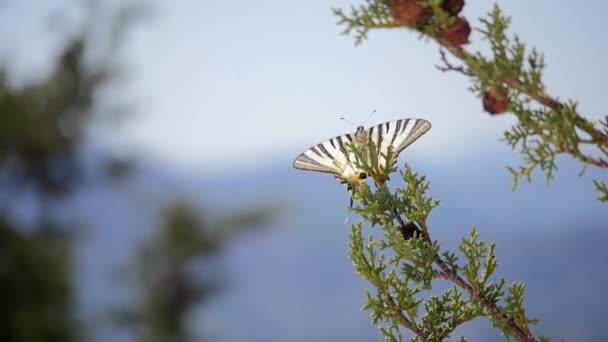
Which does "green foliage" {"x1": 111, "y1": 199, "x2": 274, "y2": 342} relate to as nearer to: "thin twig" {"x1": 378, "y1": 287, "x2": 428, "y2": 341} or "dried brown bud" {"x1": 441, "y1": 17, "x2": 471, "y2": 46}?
"thin twig" {"x1": 378, "y1": 287, "x2": 428, "y2": 341}

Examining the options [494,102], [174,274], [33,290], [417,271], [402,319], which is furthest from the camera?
[174,274]

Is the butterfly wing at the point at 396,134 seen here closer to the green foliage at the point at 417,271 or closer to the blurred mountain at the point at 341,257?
the green foliage at the point at 417,271

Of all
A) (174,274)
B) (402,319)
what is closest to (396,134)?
(402,319)

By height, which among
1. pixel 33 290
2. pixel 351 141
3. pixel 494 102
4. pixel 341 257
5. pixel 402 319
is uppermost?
pixel 341 257

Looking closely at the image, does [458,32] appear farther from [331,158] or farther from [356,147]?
[331,158]

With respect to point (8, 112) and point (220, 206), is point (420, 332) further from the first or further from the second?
point (220, 206)

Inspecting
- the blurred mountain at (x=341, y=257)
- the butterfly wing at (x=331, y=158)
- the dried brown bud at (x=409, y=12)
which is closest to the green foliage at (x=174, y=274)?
the butterfly wing at (x=331, y=158)

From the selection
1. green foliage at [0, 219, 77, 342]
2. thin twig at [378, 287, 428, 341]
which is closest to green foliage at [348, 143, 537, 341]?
thin twig at [378, 287, 428, 341]
